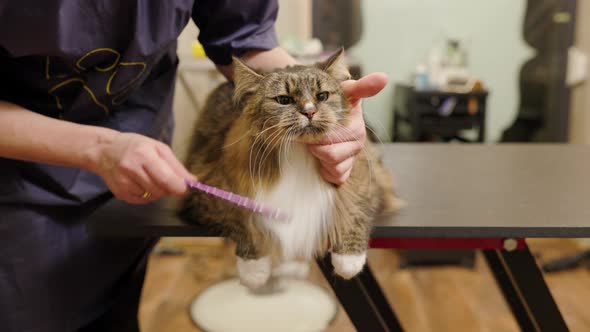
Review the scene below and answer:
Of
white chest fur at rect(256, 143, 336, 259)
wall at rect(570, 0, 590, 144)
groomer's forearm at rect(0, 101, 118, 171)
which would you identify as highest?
groomer's forearm at rect(0, 101, 118, 171)

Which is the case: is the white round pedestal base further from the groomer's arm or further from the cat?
the groomer's arm

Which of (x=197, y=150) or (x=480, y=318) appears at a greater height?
(x=197, y=150)

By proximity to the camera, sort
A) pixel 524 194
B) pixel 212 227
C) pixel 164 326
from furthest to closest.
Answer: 1. pixel 164 326
2. pixel 524 194
3. pixel 212 227

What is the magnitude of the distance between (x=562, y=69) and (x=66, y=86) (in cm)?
266

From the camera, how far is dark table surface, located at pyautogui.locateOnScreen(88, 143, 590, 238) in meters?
0.83

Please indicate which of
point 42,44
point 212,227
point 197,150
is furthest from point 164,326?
point 42,44

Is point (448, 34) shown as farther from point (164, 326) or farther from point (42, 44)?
point (42, 44)

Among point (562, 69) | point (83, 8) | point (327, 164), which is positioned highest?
point (83, 8)

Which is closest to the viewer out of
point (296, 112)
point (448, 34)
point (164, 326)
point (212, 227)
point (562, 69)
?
point (296, 112)

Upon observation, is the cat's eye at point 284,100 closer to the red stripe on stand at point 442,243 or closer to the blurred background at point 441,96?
the red stripe on stand at point 442,243

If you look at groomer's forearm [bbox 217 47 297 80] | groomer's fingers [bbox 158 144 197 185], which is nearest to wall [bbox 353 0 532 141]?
groomer's forearm [bbox 217 47 297 80]

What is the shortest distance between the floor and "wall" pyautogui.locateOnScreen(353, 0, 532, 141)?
92 cm

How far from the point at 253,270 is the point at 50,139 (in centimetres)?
40

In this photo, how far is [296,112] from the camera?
0.75 m
